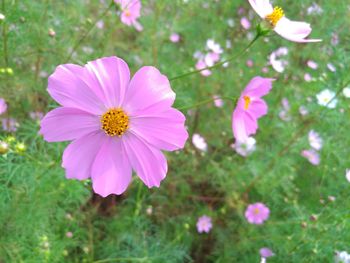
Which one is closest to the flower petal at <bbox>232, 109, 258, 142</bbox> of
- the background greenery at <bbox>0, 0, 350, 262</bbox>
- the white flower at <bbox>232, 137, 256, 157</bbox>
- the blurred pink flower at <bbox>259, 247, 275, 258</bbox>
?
the background greenery at <bbox>0, 0, 350, 262</bbox>

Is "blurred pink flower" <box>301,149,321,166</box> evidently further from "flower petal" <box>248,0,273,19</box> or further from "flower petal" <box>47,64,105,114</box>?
"flower petal" <box>47,64,105,114</box>

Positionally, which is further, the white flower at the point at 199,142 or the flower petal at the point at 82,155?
the white flower at the point at 199,142

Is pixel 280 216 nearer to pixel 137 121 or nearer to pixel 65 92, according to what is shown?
pixel 137 121

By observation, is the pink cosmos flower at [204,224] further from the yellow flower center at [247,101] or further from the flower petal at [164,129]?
the flower petal at [164,129]

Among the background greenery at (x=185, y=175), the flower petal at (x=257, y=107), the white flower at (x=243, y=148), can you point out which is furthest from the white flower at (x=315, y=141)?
the flower petal at (x=257, y=107)

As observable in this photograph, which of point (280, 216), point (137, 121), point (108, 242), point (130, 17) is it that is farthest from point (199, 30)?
point (137, 121)

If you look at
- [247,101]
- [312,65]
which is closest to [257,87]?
[247,101]
